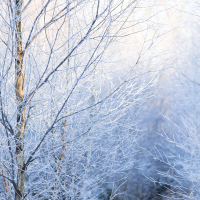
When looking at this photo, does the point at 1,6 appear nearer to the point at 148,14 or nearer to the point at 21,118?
the point at 21,118

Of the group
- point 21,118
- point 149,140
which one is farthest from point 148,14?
point 149,140

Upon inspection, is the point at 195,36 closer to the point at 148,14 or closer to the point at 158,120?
the point at 158,120

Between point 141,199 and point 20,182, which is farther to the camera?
point 141,199

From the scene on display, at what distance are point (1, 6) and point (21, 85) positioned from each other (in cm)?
70

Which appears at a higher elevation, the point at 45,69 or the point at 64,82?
the point at 45,69

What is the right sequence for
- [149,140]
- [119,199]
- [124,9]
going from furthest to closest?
[149,140] → [119,199] → [124,9]

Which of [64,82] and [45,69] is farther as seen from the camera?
[64,82]

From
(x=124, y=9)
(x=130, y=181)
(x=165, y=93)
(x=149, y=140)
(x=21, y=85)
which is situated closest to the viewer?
(x=124, y=9)

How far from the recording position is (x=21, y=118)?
1817 mm

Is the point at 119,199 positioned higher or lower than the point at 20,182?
lower

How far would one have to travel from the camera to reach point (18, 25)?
172cm

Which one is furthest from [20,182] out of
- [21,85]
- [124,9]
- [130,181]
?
[130,181]

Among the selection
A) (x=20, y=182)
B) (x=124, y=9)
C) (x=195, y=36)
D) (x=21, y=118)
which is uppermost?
(x=195, y=36)

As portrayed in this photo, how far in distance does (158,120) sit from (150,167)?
88.0 inches
